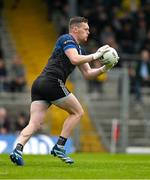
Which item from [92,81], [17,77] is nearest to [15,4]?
[17,77]

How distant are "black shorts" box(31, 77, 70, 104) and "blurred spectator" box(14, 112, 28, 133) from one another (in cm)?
1159

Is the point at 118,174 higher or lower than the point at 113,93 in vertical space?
lower

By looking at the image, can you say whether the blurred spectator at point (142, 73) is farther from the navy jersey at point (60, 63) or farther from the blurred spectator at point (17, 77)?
the navy jersey at point (60, 63)

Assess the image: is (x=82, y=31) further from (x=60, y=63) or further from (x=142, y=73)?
(x=142, y=73)

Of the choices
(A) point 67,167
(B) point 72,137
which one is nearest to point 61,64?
(A) point 67,167

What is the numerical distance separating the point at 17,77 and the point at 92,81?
7.81 ft

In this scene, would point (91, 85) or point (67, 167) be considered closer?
point (67, 167)

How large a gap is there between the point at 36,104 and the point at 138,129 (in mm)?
14093

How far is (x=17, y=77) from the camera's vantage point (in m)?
28.9

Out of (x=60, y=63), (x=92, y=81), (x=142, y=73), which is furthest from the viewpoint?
(x=142, y=73)

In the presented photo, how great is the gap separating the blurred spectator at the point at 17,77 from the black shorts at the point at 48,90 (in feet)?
43.8

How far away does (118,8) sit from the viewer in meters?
34.4

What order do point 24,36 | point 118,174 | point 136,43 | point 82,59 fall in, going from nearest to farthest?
1. point 118,174
2. point 82,59
3. point 136,43
4. point 24,36

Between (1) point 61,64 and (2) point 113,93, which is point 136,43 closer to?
(2) point 113,93
